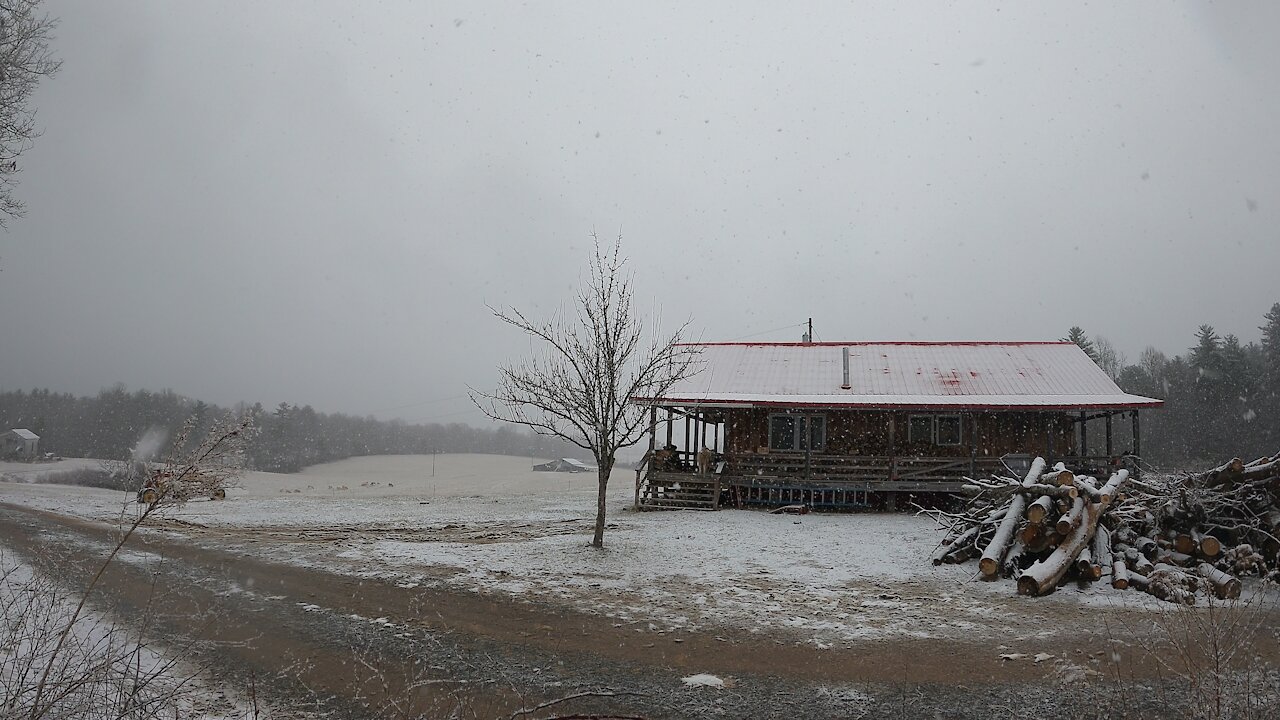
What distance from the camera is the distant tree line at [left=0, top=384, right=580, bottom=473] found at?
6662 cm

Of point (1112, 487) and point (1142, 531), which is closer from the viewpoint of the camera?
point (1112, 487)

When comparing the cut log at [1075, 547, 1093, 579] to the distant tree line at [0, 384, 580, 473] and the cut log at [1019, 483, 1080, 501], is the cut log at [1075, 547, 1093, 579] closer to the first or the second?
the cut log at [1019, 483, 1080, 501]

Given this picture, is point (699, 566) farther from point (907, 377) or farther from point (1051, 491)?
point (907, 377)

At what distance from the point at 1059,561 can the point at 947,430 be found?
511 inches

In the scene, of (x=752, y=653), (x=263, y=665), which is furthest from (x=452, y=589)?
(x=752, y=653)

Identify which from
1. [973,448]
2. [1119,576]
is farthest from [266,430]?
[1119,576]

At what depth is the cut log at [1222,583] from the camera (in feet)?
29.0

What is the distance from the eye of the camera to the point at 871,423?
72.9ft

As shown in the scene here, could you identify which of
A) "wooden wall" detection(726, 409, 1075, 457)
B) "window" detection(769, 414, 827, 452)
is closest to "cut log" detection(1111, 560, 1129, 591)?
"wooden wall" detection(726, 409, 1075, 457)

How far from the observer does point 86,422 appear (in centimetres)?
7256

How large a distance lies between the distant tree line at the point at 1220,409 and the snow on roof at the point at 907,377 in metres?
28.6

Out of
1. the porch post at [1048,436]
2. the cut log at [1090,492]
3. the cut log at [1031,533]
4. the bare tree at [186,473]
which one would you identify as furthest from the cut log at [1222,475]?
the bare tree at [186,473]

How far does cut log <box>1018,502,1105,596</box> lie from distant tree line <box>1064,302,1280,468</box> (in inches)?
1689

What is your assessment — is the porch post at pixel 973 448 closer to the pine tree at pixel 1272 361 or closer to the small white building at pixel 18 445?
the pine tree at pixel 1272 361
